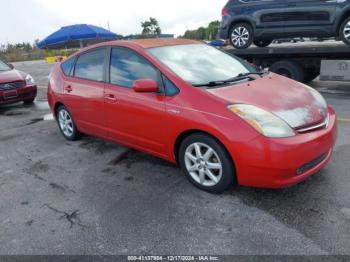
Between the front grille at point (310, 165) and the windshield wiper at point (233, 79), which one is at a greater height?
the windshield wiper at point (233, 79)

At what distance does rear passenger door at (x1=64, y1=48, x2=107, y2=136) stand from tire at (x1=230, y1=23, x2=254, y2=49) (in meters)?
4.92

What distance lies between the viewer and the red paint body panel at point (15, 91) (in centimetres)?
810

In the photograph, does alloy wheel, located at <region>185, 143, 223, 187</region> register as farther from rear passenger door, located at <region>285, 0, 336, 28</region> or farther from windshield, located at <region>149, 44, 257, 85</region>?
rear passenger door, located at <region>285, 0, 336, 28</region>

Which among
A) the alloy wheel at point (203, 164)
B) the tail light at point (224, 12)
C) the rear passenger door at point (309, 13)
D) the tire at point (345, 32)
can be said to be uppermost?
the tail light at point (224, 12)

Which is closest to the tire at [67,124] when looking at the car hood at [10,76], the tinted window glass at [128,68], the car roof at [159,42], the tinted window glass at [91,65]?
the tinted window glass at [91,65]

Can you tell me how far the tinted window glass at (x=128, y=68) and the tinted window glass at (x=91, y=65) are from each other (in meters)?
0.25

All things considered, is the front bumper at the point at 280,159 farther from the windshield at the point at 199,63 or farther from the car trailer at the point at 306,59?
the car trailer at the point at 306,59

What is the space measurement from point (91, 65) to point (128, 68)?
0.88 metres

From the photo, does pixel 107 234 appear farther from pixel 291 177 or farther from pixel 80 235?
pixel 291 177

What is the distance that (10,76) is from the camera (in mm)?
8414

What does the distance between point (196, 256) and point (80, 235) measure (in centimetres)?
103

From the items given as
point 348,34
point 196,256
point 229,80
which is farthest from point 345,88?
point 196,256

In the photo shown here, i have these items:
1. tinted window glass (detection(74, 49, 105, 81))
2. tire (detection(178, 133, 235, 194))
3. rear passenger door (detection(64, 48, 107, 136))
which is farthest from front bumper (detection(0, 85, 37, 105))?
tire (detection(178, 133, 235, 194))

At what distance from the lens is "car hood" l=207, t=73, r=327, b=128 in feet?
10.4
